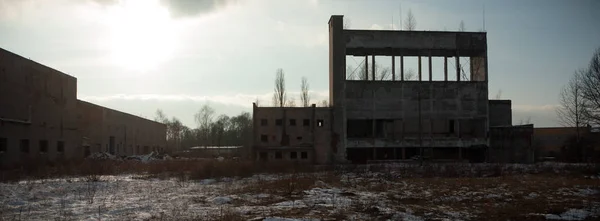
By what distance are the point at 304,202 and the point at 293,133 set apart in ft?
123

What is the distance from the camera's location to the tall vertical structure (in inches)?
2004

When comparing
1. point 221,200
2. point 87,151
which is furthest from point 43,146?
point 221,200

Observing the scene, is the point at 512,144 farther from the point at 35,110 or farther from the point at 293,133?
the point at 35,110

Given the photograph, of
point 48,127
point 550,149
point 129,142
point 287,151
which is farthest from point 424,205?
point 550,149

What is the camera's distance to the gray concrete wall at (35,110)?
32156mm

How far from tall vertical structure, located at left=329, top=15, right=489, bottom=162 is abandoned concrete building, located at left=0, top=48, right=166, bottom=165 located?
22907 mm

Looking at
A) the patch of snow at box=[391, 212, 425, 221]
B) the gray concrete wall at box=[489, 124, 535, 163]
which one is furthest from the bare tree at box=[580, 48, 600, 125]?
the patch of snow at box=[391, 212, 425, 221]

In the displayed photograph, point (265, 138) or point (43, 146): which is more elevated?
point (265, 138)

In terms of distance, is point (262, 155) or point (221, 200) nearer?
point (221, 200)

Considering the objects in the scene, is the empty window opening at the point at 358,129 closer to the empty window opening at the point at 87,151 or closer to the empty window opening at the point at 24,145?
the empty window opening at the point at 87,151

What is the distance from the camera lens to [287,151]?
167 ft

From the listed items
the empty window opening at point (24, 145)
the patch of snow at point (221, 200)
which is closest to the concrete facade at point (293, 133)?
the empty window opening at point (24, 145)

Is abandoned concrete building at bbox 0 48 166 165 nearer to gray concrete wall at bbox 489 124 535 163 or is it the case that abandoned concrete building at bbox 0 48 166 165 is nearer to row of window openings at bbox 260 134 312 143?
row of window openings at bbox 260 134 312 143

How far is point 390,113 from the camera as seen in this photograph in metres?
51.3
